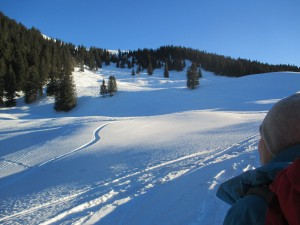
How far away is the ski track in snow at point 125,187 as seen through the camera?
459 centimetres

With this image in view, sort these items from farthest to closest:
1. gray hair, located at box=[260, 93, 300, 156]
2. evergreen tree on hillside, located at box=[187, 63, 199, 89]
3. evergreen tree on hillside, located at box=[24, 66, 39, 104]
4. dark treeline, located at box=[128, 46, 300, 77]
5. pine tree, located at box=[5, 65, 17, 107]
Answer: dark treeline, located at box=[128, 46, 300, 77] → evergreen tree on hillside, located at box=[187, 63, 199, 89] → evergreen tree on hillside, located at box=[24, 66, 39, 104] → pine tree, located at box=[5, 65, 17, 107] → gray hair, located at box=[260, 93, 300, 156]

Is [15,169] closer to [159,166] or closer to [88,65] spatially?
[159,166]

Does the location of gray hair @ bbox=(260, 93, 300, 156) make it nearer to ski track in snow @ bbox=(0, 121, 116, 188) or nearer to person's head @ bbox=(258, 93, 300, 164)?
person's head @ bbox=(258, 93, 300, 164)

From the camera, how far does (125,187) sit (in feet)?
18.8

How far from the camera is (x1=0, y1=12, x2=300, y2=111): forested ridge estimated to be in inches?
1809

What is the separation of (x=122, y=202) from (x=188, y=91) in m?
45.4

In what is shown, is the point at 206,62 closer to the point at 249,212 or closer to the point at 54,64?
the point at 54,64

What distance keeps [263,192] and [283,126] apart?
352mm

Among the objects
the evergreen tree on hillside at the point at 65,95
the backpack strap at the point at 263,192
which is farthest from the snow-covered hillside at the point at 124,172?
the evergreen tree on hillside at the point at 65,95

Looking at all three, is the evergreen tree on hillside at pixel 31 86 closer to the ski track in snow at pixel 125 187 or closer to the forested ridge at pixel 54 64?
the forested ridge at pixel 54 64

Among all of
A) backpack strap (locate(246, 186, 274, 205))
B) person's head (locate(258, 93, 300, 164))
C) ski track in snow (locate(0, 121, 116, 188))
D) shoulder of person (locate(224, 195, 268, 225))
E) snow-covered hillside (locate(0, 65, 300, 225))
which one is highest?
person's head (locate(258, 93, 300, 164))

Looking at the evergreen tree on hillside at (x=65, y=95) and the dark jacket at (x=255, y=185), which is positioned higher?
the dark jacket at (x=255, y=185)

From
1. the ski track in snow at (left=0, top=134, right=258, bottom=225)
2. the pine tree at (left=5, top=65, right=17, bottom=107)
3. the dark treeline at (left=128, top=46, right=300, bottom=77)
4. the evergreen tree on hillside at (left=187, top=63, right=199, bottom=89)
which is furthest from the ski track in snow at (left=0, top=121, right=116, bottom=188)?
the dark treeline at (left=128, top=46, right=300, bottom=77)

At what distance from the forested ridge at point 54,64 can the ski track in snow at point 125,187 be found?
37.1m
